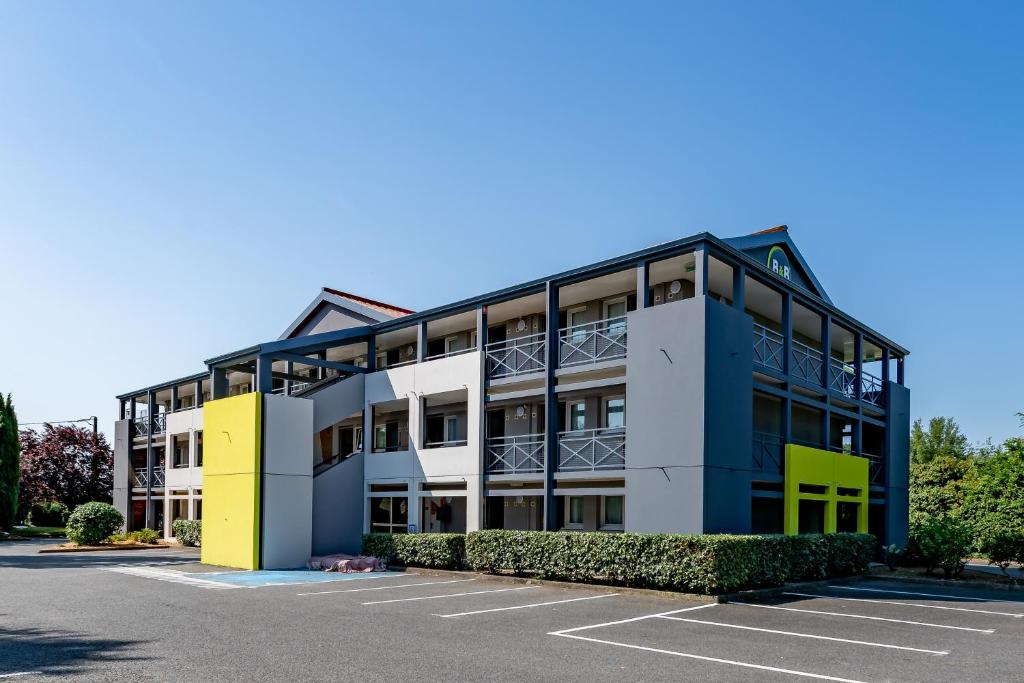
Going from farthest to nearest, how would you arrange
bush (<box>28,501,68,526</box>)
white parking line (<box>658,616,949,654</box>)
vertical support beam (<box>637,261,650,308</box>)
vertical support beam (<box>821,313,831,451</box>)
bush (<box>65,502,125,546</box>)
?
bush (<box>28,501,68,526</box>), bush (<box>65,502,125,546</box>), vertical support beam (<box>821,313,831,451</box>), vertical support beam (<box>637,261,650,308</box>), white parking line (<box>658,616,949,654</box>)

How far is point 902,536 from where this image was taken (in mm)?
26906

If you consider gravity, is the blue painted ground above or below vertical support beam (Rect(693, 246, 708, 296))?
below

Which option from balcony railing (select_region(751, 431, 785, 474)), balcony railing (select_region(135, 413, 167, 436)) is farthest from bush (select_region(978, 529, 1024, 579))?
balcony railing (select_region(135, 413, 167, 436))

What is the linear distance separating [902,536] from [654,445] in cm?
1312

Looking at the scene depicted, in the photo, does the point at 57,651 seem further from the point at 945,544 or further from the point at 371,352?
the point at 945,544

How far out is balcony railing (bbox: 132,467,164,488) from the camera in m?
38.6

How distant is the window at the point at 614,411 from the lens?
22.5 meters

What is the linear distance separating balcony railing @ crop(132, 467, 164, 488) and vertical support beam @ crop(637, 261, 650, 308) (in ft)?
91.3

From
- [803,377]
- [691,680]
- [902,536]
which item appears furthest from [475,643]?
[902,536]

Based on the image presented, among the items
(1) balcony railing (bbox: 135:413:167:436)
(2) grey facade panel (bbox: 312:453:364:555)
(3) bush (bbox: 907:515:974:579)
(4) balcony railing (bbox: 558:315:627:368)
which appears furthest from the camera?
(1) balcony railing (bbox: 135:413:167:436)

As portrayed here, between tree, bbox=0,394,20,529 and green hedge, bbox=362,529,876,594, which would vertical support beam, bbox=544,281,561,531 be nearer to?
green hedge, bbox=362,529,876,594

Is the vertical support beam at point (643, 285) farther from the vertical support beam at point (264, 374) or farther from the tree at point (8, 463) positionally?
the tree at point (8, 463)

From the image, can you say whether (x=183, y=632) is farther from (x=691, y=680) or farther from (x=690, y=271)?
(x=690, y=271)

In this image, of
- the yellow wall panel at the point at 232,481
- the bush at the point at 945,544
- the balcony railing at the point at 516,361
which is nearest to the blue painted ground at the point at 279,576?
the yellow wall panel at the point at 232,481
